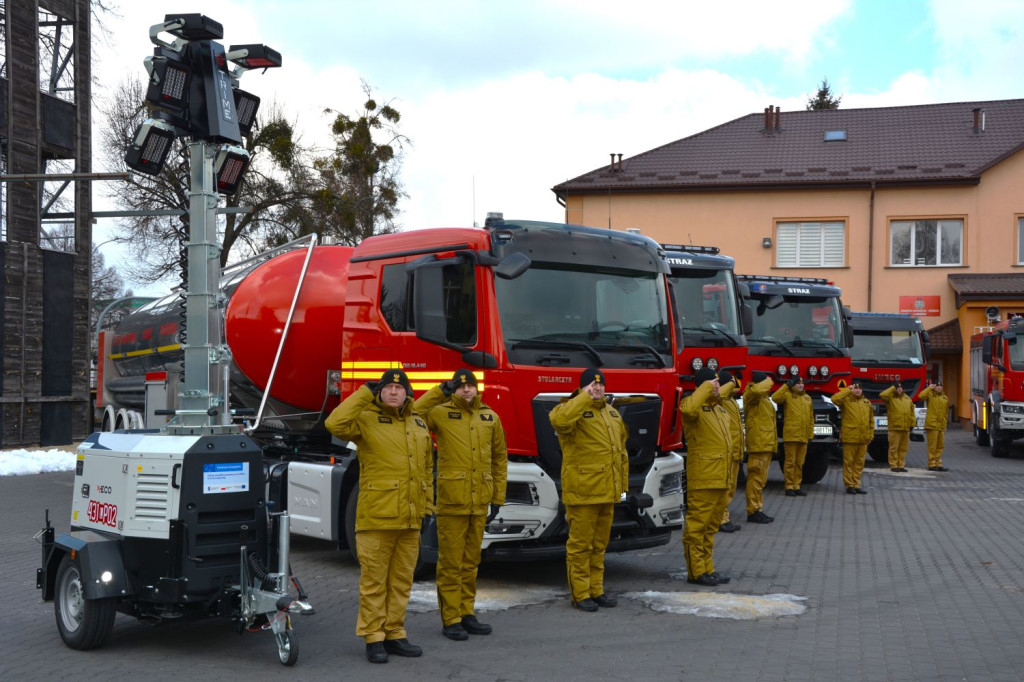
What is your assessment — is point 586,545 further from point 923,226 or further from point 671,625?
point 923,226

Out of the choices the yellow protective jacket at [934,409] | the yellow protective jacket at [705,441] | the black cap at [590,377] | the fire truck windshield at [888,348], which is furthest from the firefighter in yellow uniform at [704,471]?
the fire truck windshield at [888,348]

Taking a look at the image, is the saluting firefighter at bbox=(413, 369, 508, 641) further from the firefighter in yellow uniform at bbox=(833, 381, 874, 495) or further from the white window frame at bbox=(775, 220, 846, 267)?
the white window frame at bbox=(775, 220, 846, 267)

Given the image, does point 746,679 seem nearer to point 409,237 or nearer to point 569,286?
point 569,286

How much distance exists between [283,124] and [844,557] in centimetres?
2456

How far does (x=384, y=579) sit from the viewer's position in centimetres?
695

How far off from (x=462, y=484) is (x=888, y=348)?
1724 cm

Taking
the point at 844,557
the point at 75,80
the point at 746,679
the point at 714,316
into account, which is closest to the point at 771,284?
the point at 714,316

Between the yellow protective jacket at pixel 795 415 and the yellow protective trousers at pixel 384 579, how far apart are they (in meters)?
9.78

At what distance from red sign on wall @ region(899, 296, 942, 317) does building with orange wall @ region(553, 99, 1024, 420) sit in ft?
0.10

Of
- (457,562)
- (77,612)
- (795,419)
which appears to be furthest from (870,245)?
(77,612)

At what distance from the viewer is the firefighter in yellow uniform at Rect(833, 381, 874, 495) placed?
55.6ft

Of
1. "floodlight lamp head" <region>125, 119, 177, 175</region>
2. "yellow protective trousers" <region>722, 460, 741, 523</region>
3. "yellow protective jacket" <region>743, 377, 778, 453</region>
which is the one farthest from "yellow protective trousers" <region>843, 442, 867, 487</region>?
"floodlight lamp head" <region>125, 119, 177, 175</region>

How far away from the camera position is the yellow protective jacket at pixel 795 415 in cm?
1595

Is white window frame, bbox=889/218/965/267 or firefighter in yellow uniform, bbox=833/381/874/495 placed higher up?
white window frame, bbox=889/218/965/267
